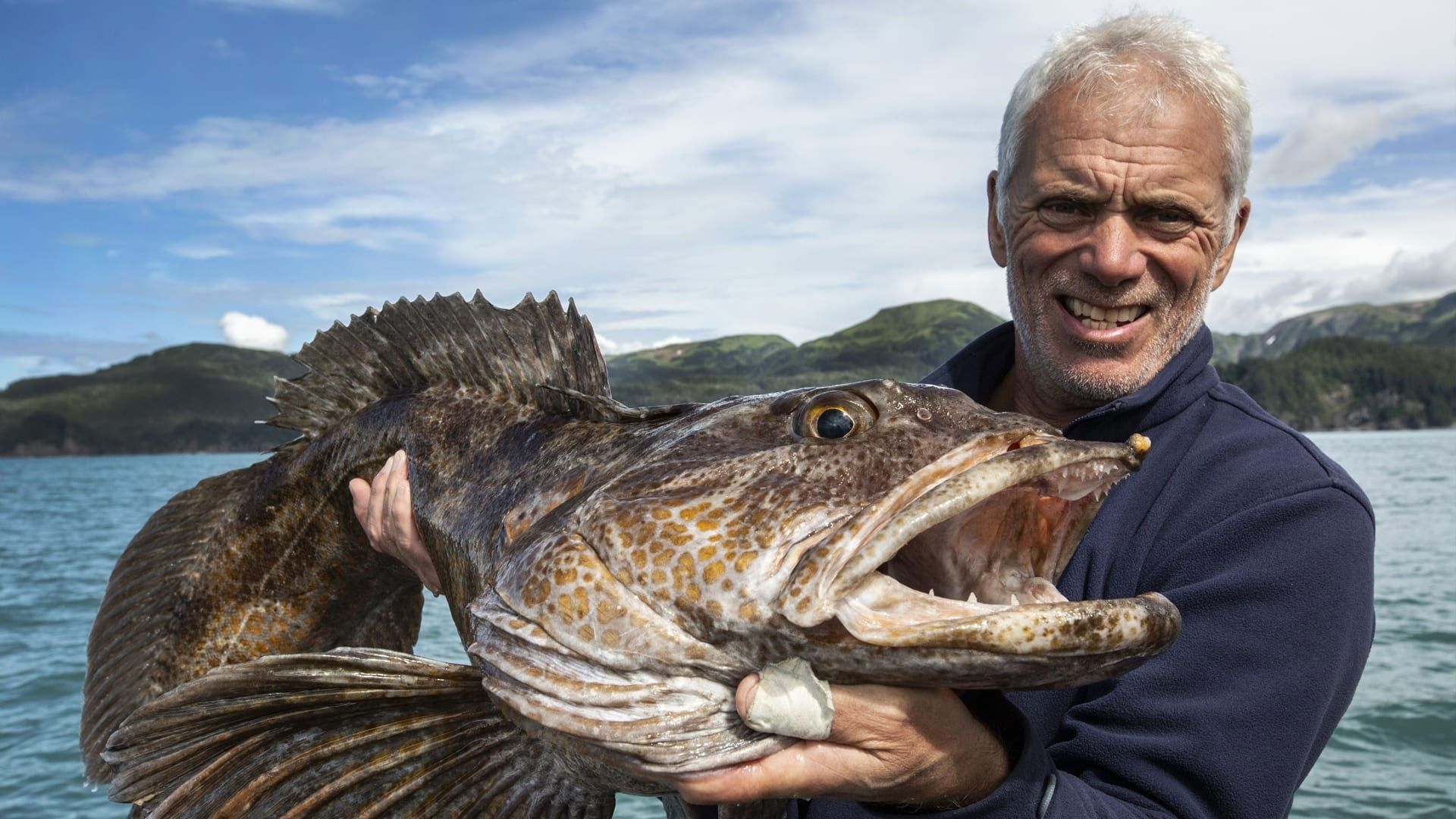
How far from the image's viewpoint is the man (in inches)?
91.6

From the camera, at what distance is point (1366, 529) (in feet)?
9.57

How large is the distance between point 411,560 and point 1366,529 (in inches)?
125

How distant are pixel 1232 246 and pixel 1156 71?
0.83 m

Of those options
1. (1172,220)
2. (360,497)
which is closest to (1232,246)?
(1172,220)

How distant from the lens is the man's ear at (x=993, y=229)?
441 centimetres

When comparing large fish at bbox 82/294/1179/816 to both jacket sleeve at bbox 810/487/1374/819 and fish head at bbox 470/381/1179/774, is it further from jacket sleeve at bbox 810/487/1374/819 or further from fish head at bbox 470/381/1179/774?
jacket sleeve at bbox 810/487/1374/819

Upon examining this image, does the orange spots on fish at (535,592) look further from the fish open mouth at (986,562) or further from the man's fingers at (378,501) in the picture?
the man's fingers at (378,501)

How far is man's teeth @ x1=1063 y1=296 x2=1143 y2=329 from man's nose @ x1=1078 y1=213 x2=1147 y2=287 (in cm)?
12

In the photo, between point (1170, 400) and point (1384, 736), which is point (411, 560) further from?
point (1384, 736)

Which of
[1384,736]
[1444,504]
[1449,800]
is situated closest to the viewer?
[1449,800]

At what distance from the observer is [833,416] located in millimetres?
2373

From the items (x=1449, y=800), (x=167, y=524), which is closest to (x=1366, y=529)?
(x=167, y=524)

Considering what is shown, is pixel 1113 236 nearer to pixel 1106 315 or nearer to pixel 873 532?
pixel 1106 315

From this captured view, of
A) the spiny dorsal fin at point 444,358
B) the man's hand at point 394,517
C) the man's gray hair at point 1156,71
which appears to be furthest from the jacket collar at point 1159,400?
the man's hand at point 394,517
